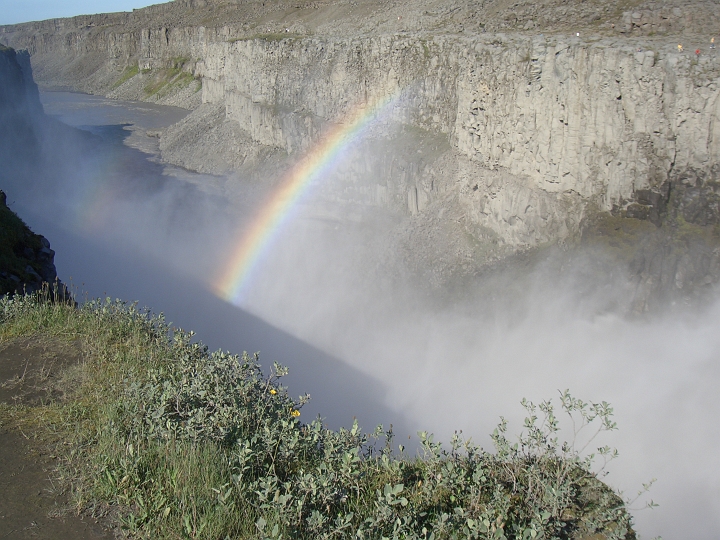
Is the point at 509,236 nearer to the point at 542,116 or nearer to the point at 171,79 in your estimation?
the point at 542,116

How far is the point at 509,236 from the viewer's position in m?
22.9

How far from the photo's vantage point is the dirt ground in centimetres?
466

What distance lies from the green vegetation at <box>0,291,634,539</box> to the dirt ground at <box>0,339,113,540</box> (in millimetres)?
145

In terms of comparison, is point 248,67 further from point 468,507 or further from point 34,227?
point 468,507

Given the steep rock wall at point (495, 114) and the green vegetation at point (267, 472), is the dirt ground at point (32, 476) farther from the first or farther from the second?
Result: the steep rock wall at point (495, 114)

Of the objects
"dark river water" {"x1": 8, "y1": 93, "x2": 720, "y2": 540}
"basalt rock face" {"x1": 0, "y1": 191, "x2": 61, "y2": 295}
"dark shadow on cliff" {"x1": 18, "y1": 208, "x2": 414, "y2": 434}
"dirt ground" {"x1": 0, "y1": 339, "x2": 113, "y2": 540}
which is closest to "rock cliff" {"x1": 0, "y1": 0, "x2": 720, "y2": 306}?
"dark river water" {"x1": 8, "y1": 93, "x2": 720, "y2": 540}

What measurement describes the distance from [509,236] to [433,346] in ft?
17.2

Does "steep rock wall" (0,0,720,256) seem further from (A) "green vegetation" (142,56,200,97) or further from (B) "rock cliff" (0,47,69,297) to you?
(A) "green vegetation" (142,56,200,97)

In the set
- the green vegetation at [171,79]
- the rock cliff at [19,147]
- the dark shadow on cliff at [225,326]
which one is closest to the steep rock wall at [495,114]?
the dark shadow on cliff at [225,326]

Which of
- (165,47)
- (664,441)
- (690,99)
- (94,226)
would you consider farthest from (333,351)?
(165,47)

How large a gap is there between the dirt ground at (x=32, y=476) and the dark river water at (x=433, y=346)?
6152 mm

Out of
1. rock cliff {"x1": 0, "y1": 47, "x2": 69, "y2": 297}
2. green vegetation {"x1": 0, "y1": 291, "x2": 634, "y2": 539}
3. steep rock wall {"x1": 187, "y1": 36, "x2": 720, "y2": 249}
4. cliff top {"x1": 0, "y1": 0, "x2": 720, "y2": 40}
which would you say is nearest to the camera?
green vegetation {"x1": 0, "y1": 291, "x2": 634, "y2": 539}

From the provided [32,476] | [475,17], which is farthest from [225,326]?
[475,17]

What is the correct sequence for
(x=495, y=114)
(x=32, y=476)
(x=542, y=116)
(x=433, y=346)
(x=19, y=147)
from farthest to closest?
(x=19, y=147) → (x=495, y=114) → (x=433, y=346) → (x=542, y=116) → (x=32, y=476)
